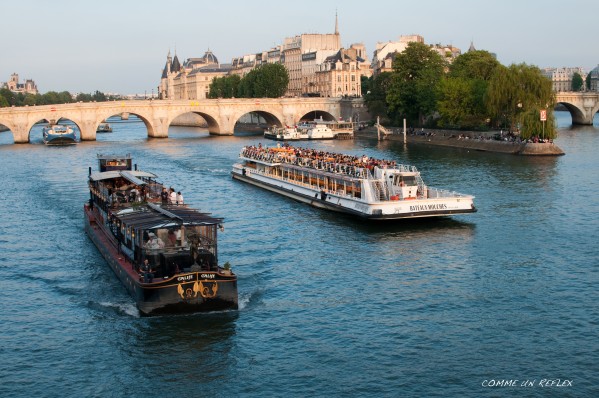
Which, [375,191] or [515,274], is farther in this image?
[375,191]

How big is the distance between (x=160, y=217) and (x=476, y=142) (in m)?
54.7

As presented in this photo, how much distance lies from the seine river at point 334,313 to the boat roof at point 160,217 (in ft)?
8.46

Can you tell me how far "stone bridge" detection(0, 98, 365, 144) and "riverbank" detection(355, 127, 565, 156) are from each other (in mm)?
25620

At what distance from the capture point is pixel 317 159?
169 ft

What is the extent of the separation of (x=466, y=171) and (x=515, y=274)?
30.9 meters

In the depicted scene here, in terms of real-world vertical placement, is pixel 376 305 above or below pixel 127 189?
below

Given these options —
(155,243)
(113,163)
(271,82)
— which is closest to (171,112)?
(271,82)

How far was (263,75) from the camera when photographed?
14425 cm

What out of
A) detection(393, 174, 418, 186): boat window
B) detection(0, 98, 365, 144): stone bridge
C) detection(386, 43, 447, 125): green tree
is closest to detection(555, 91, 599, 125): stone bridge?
detection(386, 43, 447, 125): green tree

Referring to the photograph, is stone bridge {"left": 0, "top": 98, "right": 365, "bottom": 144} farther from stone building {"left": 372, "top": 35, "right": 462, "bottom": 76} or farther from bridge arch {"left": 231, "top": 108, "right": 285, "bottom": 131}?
stone building {"left": 372, "top": 35, "right": 462, "bottom": 76}

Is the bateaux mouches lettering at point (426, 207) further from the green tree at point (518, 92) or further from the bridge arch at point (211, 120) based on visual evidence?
the bridge arch at point (211, 120)

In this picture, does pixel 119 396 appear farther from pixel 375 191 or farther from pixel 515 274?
pixel 375 191

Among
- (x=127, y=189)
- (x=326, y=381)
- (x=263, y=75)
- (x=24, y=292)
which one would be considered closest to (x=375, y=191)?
(x=127, y=189)

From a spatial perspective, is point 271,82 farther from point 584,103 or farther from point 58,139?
point 584,103
